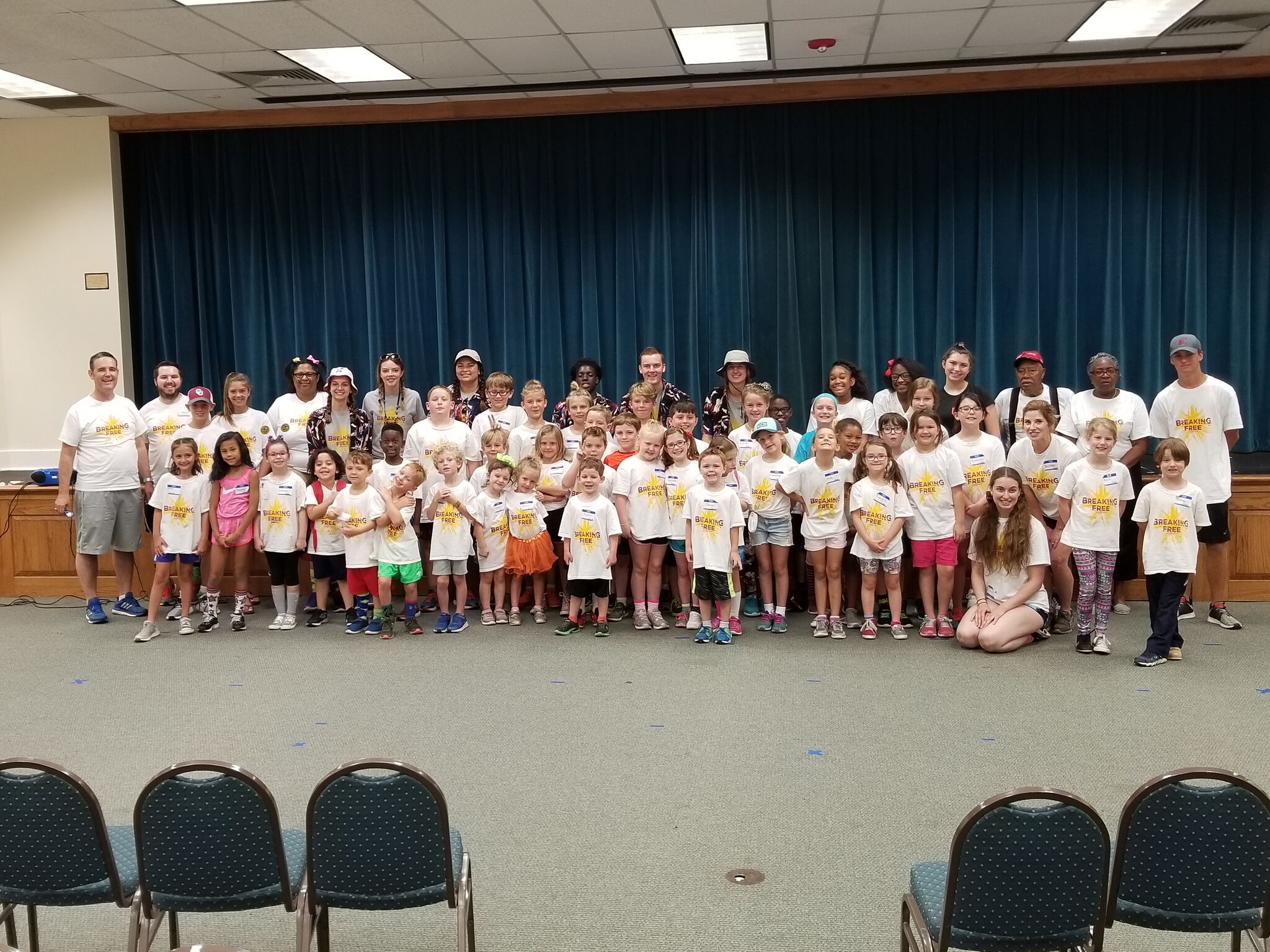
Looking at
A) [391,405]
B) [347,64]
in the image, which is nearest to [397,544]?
[391,405]

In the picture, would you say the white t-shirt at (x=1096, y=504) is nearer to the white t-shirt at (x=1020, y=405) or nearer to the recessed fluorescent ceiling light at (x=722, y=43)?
the white t-shirt at (x=1020, y=405)

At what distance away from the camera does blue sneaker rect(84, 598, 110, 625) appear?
6.99m

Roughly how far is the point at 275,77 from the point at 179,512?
315 centimetres

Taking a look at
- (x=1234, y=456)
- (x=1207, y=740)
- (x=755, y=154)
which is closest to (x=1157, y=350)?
(x=1234, y=456)

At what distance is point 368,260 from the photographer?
9.13 metres

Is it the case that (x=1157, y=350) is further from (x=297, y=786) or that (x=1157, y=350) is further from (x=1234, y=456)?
Answer: (x=297, y=786)

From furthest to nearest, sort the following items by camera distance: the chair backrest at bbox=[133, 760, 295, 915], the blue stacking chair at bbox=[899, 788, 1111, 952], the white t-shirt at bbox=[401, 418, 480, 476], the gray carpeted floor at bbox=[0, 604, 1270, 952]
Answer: the white t-shirt at bbox=[401, 418, 480, 476] < the gray carpeted floor at bbox=[0, 604, 1270, 952] < the chair backrest at bbox=[133, 760, 295, 915] < the blue stacking chair at bbox=[899, 788, 1111, 952]

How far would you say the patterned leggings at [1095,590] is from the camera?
19.1 ft

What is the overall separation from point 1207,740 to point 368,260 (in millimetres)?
7078

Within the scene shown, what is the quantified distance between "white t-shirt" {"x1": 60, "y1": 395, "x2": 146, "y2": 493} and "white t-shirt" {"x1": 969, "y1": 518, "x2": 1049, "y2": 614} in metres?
5.24

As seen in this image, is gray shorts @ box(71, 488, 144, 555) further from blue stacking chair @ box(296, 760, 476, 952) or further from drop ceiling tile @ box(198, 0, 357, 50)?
blue stacking chair @ box(296, 760, 476, 952)

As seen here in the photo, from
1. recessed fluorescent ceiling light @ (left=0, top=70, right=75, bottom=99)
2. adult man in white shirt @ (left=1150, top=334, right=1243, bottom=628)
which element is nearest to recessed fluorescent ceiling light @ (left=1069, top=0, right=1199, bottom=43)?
adult man in white shirt @ (left=1150, top=334, right=1243, bottom=628)

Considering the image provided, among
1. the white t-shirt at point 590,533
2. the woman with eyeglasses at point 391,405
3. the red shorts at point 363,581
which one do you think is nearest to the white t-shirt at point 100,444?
the woman with eyeglasses at point 391,405

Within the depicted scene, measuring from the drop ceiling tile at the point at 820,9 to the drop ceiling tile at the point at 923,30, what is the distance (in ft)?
0.76
